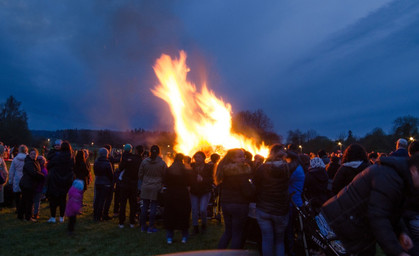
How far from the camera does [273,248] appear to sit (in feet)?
14.9

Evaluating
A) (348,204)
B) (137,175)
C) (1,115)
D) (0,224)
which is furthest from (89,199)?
(1,115)

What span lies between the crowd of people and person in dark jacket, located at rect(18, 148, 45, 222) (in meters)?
0.02

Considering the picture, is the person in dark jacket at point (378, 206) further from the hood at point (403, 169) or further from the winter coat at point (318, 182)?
the winter coat at point (318, 182)

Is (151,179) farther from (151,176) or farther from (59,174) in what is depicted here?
(59,174)

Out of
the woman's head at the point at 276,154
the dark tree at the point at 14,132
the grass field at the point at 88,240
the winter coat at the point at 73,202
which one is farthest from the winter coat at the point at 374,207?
the dark tree at the point at 14,132

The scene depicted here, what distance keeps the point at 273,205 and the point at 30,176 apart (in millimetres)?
6836

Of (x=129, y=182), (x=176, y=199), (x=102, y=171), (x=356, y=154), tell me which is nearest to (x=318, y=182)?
(x=356, y=154)

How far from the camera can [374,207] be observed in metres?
2.30

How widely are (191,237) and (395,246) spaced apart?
5542mm

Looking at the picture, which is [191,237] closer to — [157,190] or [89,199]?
[157,190]

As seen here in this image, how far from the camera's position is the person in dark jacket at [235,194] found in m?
4.92

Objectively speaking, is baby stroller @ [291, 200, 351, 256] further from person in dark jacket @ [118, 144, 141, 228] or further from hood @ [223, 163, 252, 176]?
person in dark jacket @ [118, 144, 141, 228]

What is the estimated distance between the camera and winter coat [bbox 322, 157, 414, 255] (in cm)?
226

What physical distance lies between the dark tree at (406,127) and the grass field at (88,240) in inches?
2080
